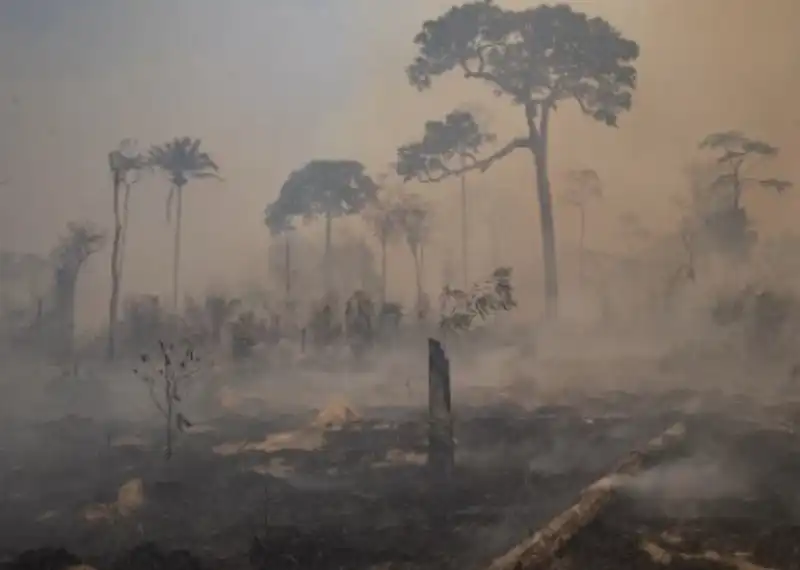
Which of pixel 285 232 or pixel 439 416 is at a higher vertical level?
pixel 285 232

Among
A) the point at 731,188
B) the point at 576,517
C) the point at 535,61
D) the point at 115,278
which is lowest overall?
the point at 576,517

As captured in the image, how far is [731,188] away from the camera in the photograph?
9.69 feet

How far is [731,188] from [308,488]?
153 cm

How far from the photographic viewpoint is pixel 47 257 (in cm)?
294

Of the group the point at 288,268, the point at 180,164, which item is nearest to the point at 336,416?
the point at 288,268

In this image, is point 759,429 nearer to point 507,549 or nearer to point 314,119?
point 507,549

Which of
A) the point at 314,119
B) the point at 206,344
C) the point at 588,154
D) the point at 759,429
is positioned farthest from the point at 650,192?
the point at 206,344

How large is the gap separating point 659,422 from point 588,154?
829 millimetres

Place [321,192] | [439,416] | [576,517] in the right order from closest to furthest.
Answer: [576,517] → [439,416] → [321,192]

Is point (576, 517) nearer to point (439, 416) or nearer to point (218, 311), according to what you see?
point (439, 416)

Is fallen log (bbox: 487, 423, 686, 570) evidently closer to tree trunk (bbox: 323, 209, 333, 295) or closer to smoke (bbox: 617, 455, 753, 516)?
smoke (bbox: 617, 455, 753, 516)

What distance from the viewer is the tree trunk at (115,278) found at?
9.57 feet

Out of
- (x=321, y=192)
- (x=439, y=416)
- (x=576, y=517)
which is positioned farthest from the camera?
(x=321, y=192)

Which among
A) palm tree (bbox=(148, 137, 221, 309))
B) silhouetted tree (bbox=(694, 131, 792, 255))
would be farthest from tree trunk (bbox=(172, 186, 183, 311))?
silhouetted tree (bbox=(694, 131, 792, 255))
